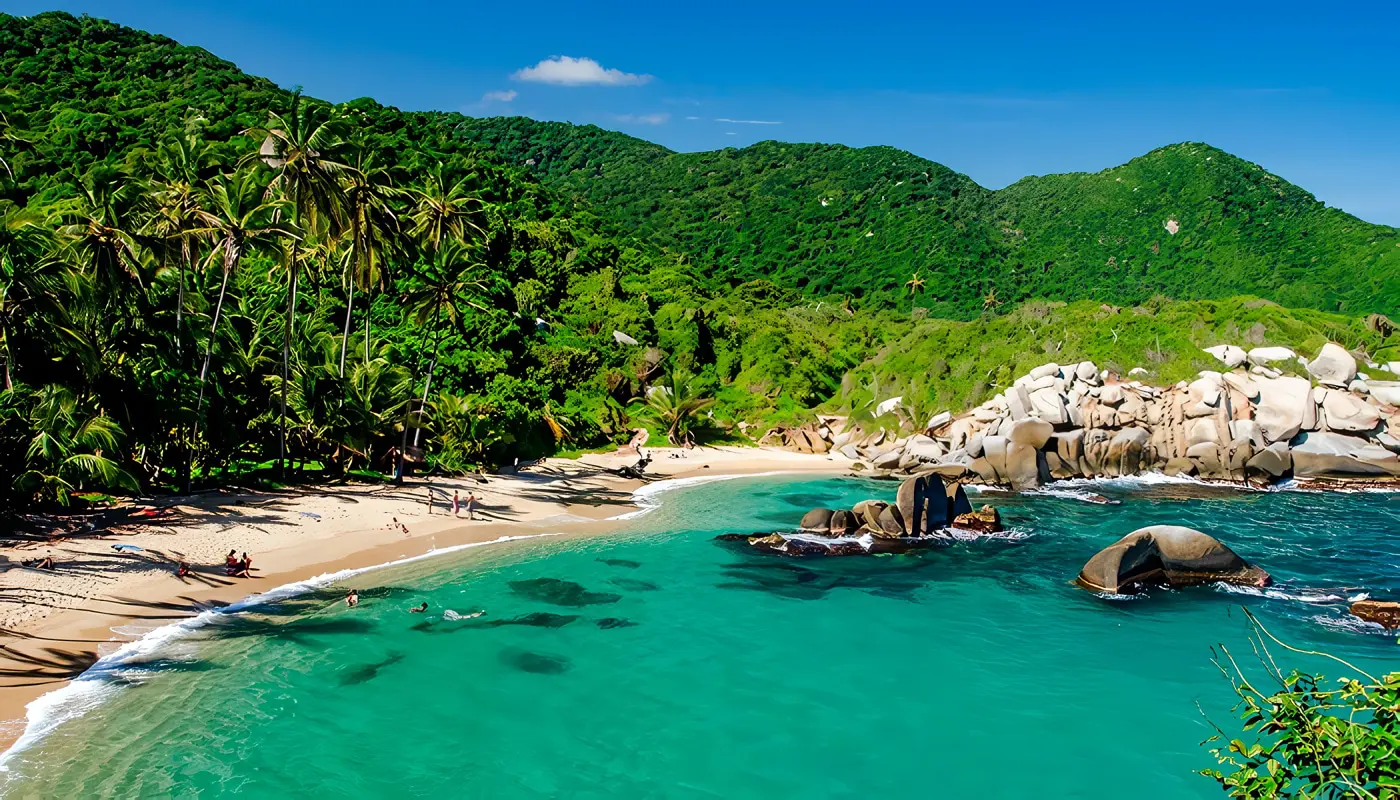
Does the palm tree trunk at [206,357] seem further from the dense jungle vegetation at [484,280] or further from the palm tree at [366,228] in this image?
the palm tree at [366,228]

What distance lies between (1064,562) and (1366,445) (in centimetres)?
2385

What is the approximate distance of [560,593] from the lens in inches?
823

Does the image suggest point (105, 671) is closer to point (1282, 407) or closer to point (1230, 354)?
point (1282, 407)

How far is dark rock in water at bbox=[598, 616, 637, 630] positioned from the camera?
1888 cm

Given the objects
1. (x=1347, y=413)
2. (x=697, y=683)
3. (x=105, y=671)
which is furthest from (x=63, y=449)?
(x=1347, y=413)

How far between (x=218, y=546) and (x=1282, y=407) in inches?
1696

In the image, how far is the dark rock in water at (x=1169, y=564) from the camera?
71.9 feet

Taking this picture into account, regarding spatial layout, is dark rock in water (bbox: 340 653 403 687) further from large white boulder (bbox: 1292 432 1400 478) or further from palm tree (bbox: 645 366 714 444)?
large white boulder (bbox: 1292 432 1400 478)

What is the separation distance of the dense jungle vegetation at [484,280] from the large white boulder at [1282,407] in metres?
5.35

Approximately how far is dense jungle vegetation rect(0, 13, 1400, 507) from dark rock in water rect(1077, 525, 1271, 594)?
2320 cm

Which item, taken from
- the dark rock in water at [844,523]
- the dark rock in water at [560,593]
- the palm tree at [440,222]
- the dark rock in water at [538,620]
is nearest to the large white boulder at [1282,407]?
the dark rock in water at [844,523]

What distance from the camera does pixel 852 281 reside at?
85625 millimetres

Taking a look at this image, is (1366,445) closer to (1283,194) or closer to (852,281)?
(852,281)

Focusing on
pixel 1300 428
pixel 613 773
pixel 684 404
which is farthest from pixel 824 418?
pixel 613 773
